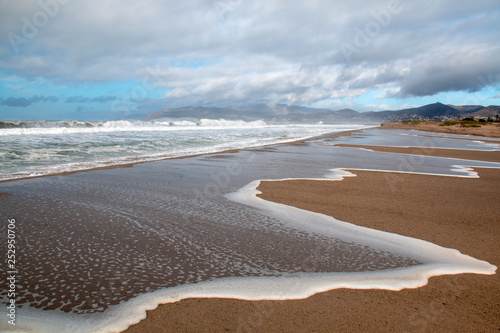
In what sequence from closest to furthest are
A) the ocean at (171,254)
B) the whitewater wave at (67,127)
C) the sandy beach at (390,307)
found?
the sandy beach at (390,307), the ocean at (171,254), the whitewater wave at (67,127)

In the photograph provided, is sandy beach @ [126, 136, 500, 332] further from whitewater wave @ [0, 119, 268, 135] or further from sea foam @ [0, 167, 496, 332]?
whitewater wave @ [0, 119, 268, 135]

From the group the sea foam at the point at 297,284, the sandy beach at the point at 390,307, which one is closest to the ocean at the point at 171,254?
the sea foam at the point at 297,284

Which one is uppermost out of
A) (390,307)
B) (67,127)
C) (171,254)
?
(67,127)

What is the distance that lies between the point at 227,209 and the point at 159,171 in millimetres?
5080

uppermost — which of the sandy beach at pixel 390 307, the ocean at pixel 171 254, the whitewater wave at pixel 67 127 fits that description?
the whitewater wave at pixel 67 127

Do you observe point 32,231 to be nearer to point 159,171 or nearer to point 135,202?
point 135,202

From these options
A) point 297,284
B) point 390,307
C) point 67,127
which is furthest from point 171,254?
point 67,127

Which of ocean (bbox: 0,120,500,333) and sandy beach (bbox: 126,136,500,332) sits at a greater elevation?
ocean (bbox: 0,120,500,333)

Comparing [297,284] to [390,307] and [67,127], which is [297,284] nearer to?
[390,307]

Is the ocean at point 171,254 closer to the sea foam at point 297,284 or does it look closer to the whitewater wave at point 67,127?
the sea foam at point 297,284

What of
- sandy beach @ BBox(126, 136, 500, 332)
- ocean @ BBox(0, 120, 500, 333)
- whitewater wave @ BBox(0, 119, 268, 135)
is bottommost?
sandy beach @ BBox(126, 136, 500, 332)

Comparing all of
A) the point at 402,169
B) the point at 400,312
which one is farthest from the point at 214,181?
the point at 402,169

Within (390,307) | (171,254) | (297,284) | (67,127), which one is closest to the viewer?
(390,307)

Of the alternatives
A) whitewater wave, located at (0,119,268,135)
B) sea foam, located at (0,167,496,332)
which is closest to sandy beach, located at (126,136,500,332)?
sea foam, located at (0,167,496,332)
